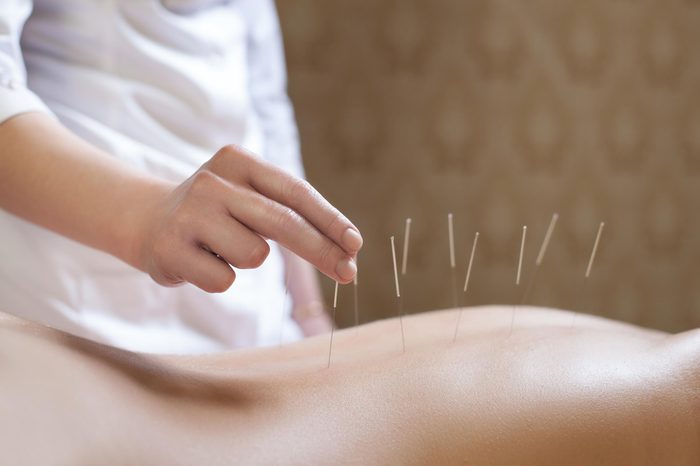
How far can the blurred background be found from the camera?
228cm

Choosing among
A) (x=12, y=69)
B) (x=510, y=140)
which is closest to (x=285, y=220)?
(x=12, y=69)

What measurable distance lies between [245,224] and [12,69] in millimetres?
383

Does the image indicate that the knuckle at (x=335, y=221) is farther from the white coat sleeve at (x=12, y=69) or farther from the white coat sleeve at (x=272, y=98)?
the white coat sleeve at (x=272, y=98)

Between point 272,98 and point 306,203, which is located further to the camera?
point 272,98

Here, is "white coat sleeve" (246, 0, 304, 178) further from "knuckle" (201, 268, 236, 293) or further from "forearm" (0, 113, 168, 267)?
"knuckle" (201, 268, 236, 293)

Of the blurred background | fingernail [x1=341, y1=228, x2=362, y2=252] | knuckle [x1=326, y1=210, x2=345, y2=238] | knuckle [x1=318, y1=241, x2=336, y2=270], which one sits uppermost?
knuckle [x1=326, y1=210, x2=345, y2=238]

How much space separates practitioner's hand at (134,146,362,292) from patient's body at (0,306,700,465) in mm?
86

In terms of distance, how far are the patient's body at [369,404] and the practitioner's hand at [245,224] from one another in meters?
0.09

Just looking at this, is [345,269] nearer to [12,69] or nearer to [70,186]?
[70,186]

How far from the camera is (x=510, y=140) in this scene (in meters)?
2.44

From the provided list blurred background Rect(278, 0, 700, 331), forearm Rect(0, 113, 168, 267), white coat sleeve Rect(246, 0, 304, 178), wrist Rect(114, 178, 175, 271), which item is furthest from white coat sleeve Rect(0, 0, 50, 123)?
blurred background Rect(278, 0, 700, 331)

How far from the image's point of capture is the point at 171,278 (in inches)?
23.1

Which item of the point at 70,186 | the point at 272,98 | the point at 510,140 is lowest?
the point at 510,140

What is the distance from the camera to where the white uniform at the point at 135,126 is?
932 mm
